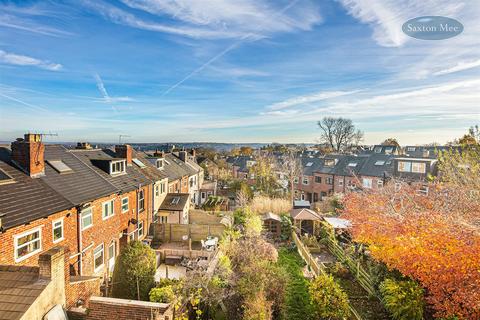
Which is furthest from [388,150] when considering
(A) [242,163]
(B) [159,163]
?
(B) [159,163]

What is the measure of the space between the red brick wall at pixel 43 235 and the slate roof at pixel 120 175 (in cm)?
512

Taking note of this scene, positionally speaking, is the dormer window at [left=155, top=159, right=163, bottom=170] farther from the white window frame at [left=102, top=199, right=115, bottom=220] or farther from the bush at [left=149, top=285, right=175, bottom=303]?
the bush at [left=149, top=285, right=175, bottom=303]

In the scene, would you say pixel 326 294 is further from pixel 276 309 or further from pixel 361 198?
pixel 361 198

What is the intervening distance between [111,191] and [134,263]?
6159 mm

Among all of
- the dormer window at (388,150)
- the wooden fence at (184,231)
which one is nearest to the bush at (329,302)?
the wooden fence at (184,231)

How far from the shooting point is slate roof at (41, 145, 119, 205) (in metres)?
14.5

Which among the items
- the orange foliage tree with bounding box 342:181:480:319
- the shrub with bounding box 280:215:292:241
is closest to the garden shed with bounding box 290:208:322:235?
the shrub with bounding box 280:215:292:241

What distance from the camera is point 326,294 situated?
41.9 ft

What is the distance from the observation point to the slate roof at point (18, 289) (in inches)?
278

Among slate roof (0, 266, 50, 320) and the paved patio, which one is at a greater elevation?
slate roof (0, 266, 50, 320)

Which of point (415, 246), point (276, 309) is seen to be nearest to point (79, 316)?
point (276, 309)

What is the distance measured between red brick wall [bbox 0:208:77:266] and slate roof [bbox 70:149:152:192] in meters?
5.12

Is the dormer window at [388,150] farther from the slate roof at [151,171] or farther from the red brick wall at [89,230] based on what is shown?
the red brick wall at [89,230]

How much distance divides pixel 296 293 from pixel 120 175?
1491cm
